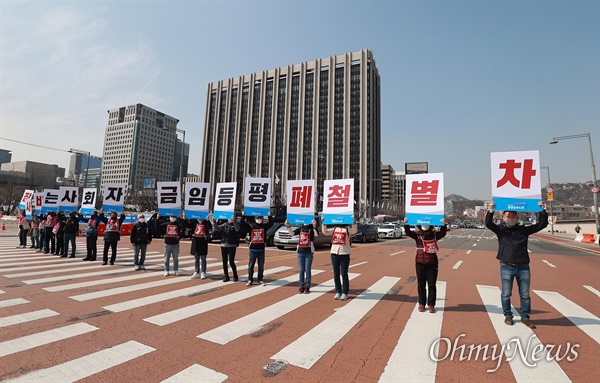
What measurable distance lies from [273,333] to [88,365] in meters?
2.35

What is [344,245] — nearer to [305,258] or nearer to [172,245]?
[305,258]

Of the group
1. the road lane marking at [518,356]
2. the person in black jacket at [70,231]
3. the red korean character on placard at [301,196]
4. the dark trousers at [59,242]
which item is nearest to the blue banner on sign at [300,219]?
the red korean character on placard at [301,196]

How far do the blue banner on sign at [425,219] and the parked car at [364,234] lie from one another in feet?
59.9

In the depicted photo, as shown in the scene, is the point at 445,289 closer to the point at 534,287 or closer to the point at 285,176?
the point at 534,287

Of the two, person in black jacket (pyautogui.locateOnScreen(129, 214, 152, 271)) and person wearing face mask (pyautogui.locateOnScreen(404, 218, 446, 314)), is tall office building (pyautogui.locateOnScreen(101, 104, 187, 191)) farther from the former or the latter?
person wearing face mask (pyautogui.locateOnScreen(404, 218, 446, 314))

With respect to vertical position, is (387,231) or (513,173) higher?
(513,173)

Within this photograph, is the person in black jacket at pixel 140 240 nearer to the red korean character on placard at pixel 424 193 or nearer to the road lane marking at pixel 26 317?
→ the road lane marking at pixel 26 317

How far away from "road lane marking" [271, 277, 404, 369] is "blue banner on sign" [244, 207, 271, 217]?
3413mm

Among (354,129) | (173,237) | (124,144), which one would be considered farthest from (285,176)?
(173,237)

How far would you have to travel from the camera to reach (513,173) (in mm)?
5758

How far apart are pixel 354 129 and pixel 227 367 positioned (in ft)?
365

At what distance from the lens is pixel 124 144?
344 feet

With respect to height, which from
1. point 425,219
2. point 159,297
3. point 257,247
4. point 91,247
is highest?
point 425,219

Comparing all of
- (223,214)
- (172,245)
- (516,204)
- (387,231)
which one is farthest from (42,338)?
(387,231)
